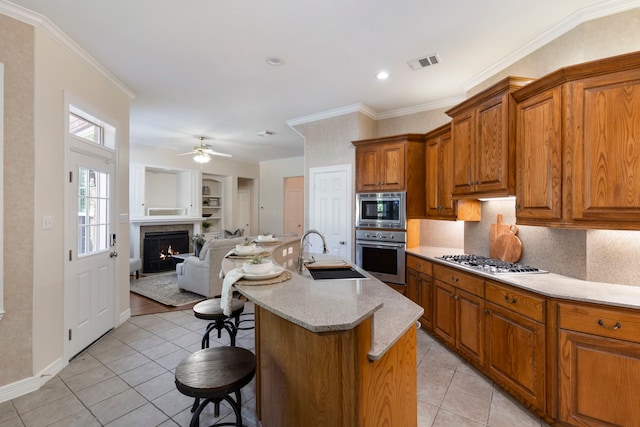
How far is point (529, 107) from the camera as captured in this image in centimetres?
222

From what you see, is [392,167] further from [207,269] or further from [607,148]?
[207,269]

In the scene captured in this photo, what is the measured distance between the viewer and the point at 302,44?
267 cm

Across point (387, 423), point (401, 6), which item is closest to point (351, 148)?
point (401, 6)

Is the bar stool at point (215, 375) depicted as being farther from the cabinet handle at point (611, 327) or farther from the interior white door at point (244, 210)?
the interior white door at point (244, 210)

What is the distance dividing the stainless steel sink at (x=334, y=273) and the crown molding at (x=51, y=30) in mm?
2962

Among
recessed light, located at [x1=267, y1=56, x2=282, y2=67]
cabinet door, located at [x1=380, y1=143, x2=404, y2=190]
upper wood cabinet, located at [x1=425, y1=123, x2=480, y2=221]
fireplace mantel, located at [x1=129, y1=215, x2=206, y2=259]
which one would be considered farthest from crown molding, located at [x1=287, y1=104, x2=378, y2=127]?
fireplace mantel, located at [x1=129, y1=215, x2=206, y2=259]

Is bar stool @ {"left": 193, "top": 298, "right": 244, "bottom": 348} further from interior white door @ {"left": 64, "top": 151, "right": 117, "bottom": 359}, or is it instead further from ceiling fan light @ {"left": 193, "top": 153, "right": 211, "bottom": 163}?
ceiling fan light @ {"left": 193, "top": 153, "right": 211, "bottom": 163}

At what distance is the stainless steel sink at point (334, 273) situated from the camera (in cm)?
211

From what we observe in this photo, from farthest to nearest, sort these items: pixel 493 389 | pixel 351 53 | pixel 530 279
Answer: pixel 351 53 → pixel 493 389 → pixel 530 279

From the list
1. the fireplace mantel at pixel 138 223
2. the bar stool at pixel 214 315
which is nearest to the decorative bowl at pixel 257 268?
the bar stool at pixel 214 315

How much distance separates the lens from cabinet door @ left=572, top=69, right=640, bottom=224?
179 cm

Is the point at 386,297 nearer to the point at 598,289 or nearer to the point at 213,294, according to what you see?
the point at 598,289

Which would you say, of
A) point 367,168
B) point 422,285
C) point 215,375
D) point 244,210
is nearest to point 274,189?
point 244,210

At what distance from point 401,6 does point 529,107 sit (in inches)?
49.5
